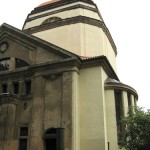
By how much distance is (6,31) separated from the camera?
2416 cm

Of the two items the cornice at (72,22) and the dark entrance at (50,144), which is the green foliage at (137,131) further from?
the cornice at (72,22)

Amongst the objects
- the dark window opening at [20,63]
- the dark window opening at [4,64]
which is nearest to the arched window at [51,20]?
the dark window opening at [4,64]

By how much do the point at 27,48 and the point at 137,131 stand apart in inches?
443

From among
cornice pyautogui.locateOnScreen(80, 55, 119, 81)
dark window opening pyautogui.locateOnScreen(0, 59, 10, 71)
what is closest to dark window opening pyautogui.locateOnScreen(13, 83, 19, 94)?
dark window opening pyautogui.locateOnScreen(0, 59, 10, 71)

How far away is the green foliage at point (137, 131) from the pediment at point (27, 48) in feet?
20.7

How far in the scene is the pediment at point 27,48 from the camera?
21141 mm

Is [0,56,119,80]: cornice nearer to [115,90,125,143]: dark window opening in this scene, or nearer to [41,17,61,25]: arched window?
[115,90,125,143]: dark window opening

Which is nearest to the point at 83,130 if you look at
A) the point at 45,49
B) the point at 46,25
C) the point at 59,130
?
the point at 59,130

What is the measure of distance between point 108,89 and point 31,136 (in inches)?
267

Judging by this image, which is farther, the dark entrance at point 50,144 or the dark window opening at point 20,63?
the dark window opening at point 20,63

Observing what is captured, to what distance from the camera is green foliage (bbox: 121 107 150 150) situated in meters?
16.8

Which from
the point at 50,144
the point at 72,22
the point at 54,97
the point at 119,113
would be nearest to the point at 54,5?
the point at 72,22

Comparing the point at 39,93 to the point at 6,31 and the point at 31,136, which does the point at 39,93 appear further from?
the point at 6,31

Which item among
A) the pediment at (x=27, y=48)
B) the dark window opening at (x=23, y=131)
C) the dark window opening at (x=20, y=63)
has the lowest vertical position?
the dark window opening at (x=23, y=131)
